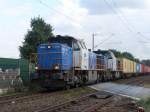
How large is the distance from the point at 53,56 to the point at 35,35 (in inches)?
1064

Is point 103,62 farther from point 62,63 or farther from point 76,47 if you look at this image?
point 62,63

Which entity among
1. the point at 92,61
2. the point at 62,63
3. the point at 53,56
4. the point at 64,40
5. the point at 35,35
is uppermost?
the point at 35,35

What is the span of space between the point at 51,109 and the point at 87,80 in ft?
49.3

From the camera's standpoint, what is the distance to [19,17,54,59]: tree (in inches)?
1921

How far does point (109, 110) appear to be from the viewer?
45.5ft

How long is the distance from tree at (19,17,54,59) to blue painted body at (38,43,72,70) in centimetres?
2398

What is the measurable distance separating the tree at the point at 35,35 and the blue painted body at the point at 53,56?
24.0 metres

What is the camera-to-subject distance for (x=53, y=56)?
23609mm

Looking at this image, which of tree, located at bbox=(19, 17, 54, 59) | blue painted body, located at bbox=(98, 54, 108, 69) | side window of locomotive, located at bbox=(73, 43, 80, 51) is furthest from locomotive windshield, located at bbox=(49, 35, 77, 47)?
tree, located at bbox=(19, 17, 54, 59)

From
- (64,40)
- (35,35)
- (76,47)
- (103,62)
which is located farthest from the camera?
(35,35)

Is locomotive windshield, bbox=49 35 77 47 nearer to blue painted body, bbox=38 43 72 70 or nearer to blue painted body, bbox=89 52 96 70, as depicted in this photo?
blue painted body, bbox=38 43 72 70

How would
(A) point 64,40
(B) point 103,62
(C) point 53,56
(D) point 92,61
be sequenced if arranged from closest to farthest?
(C) point 53,56 < (A) point 64,40 < (D) point 92,61 < (B) point 103,62

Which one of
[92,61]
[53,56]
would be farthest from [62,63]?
[92,61]

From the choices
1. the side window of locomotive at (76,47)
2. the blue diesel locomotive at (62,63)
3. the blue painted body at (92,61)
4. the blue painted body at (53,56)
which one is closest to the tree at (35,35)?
the blue painted body at (92,61)
